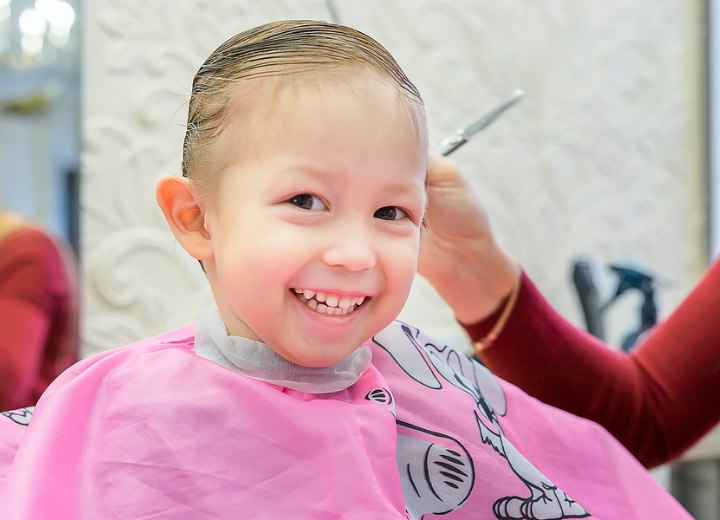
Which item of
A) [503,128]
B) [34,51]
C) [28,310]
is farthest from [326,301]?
[503,128]

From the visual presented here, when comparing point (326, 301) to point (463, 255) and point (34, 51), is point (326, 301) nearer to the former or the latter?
point (463, 255)

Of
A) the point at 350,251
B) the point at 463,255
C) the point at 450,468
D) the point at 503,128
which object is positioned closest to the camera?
the point at 350,251

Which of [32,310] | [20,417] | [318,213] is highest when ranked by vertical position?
[318,213]

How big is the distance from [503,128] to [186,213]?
1.59 m

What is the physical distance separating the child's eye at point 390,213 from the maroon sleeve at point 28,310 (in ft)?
2.94

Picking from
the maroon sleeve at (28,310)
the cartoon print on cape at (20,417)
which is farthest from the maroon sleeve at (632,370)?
the maroon sleeve at (28,310)

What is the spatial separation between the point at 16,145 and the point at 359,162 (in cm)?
104

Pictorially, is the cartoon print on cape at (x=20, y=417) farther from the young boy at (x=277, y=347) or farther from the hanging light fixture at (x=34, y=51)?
the hanging light fixture at (x=34, y=51)

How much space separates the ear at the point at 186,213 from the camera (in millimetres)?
596

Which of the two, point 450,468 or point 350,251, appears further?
point 450,468

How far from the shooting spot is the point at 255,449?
54 cm

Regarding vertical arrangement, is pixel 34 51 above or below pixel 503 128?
below

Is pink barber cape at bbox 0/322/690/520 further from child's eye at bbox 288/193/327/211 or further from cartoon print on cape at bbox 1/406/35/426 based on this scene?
child's eye at bbox 288/193/327/211

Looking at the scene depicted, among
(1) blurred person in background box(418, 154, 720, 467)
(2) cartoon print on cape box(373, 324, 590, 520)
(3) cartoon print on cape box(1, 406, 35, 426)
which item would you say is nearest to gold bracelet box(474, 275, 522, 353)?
(1) blurred person in background box(418, 154, 720, 467)
